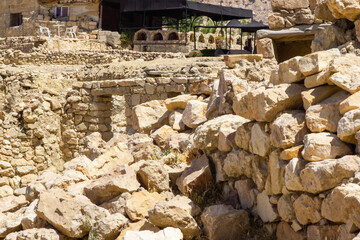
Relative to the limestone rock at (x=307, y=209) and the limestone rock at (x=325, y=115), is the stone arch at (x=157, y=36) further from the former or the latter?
the limestone rock at (x=307, y=209)

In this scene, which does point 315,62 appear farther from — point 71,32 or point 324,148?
point 71,32

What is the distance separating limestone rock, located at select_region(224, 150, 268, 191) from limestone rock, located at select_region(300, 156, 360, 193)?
91cm

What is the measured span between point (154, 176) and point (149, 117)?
2.68 meters

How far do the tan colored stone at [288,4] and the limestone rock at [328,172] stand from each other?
19.6 ft

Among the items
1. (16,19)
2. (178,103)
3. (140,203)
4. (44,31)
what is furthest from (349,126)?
(16,19)

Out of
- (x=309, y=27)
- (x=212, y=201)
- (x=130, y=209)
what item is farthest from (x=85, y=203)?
(x=309, y=27)

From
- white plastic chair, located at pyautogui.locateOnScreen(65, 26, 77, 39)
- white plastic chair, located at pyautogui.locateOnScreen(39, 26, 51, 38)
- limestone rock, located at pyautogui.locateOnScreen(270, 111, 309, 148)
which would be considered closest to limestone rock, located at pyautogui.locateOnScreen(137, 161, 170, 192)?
limestone rock, located at pyautogui.locateOnScreen(270, 111, 309, 148)

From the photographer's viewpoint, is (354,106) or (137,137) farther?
(137,137)

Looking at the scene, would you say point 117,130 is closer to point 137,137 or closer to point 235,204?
point 137,137

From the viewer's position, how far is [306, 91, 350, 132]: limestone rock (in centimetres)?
392

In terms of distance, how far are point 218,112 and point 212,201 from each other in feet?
5.01

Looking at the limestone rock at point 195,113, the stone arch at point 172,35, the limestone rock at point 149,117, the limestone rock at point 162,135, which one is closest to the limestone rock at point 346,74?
the limestone rock at point 195,113

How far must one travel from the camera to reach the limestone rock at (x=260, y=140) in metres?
4.54

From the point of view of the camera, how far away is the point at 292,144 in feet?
13.6
